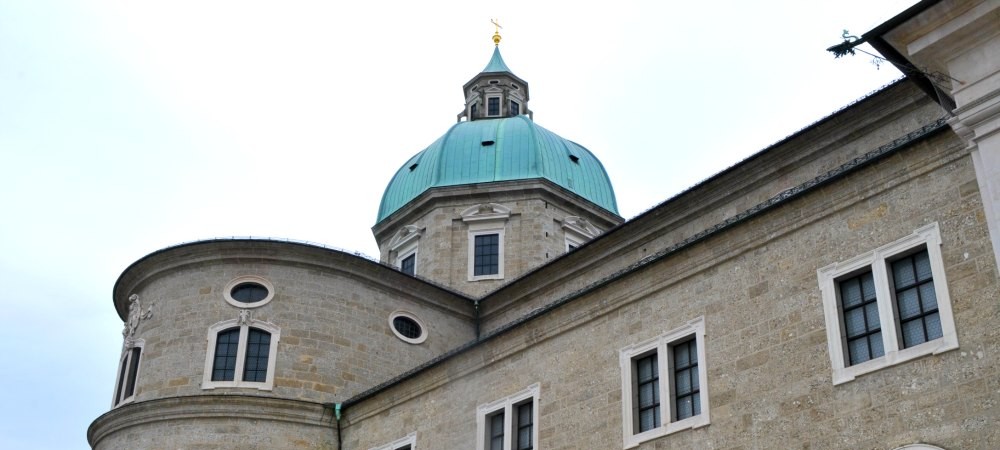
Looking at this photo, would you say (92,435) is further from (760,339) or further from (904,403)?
(904,403)

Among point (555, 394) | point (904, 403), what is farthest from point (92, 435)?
point (904, 403)

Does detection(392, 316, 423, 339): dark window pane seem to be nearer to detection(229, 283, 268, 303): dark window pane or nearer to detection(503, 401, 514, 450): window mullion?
detection(229, 283, 268, 303): dark window pane

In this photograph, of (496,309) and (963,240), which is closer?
(963,240)

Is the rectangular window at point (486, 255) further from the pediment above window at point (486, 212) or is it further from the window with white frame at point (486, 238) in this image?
the pediment above window at point (486, 212)

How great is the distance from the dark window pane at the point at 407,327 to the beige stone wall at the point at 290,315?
0.35 m

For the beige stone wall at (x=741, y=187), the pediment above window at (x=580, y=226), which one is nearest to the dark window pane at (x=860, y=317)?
the beige stone wall at (x=741, y=187)

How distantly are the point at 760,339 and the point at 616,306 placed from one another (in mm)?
3668

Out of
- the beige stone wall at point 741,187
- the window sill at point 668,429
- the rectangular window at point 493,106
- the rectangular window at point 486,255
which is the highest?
the rectangular window at point 493,106

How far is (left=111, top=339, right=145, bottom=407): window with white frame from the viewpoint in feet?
97.5

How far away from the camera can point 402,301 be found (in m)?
31.6

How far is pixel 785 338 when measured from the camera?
17750mm

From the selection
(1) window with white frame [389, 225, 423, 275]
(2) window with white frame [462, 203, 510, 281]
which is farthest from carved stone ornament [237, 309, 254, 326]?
(1) window with white frame [389, 225, 423, 275]

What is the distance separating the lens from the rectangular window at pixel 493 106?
46344 mm

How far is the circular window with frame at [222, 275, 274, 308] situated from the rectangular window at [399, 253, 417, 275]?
32.1ft
